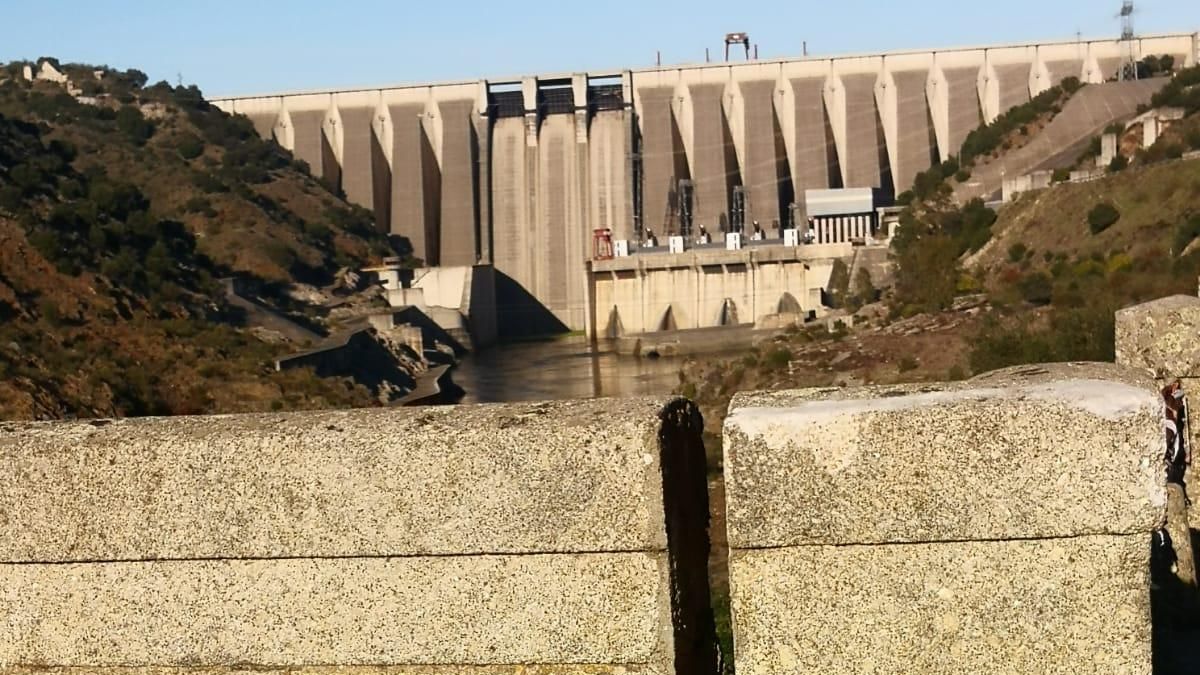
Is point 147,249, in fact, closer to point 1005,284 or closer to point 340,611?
point 1005,284

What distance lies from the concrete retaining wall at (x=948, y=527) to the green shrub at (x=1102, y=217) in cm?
3718

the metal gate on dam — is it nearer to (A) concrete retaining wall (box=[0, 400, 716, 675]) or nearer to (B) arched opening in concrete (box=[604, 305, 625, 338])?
(B) arched opening in concrete (box=[604, 305, 625, 338])

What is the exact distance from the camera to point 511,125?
7069cm

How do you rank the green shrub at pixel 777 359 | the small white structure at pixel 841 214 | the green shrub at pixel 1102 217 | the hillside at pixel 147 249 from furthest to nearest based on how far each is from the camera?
1. the small white structure at pixel 841 214
2. the green shrub at pixel 1102 217
3. the hillside at pixel 147 249
4. the green shrub at pixel 777 359

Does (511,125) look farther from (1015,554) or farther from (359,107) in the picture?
(1015,554)

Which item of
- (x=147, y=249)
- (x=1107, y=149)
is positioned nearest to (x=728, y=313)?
(x=1107, y=149)

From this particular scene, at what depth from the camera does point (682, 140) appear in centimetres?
7038

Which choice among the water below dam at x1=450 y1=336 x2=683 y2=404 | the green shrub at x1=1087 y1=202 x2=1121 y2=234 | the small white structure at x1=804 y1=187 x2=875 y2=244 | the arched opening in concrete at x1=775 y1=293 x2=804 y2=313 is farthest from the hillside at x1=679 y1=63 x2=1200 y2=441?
the small white structure at x1=804 y1=187 x2=875 y2=244

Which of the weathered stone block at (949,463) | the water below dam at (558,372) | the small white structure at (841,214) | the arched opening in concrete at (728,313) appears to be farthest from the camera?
the small white structure at (841,214)

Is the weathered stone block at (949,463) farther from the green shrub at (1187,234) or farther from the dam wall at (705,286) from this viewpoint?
the dam wall at (705,286)

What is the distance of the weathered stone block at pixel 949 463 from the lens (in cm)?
220

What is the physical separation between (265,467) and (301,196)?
70.1m

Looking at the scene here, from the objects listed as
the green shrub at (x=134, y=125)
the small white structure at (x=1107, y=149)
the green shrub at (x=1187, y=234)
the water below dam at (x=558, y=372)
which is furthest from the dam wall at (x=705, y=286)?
the green shrub at (x=1187, y=234)

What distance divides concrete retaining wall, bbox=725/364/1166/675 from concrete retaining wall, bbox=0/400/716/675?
0.18m
